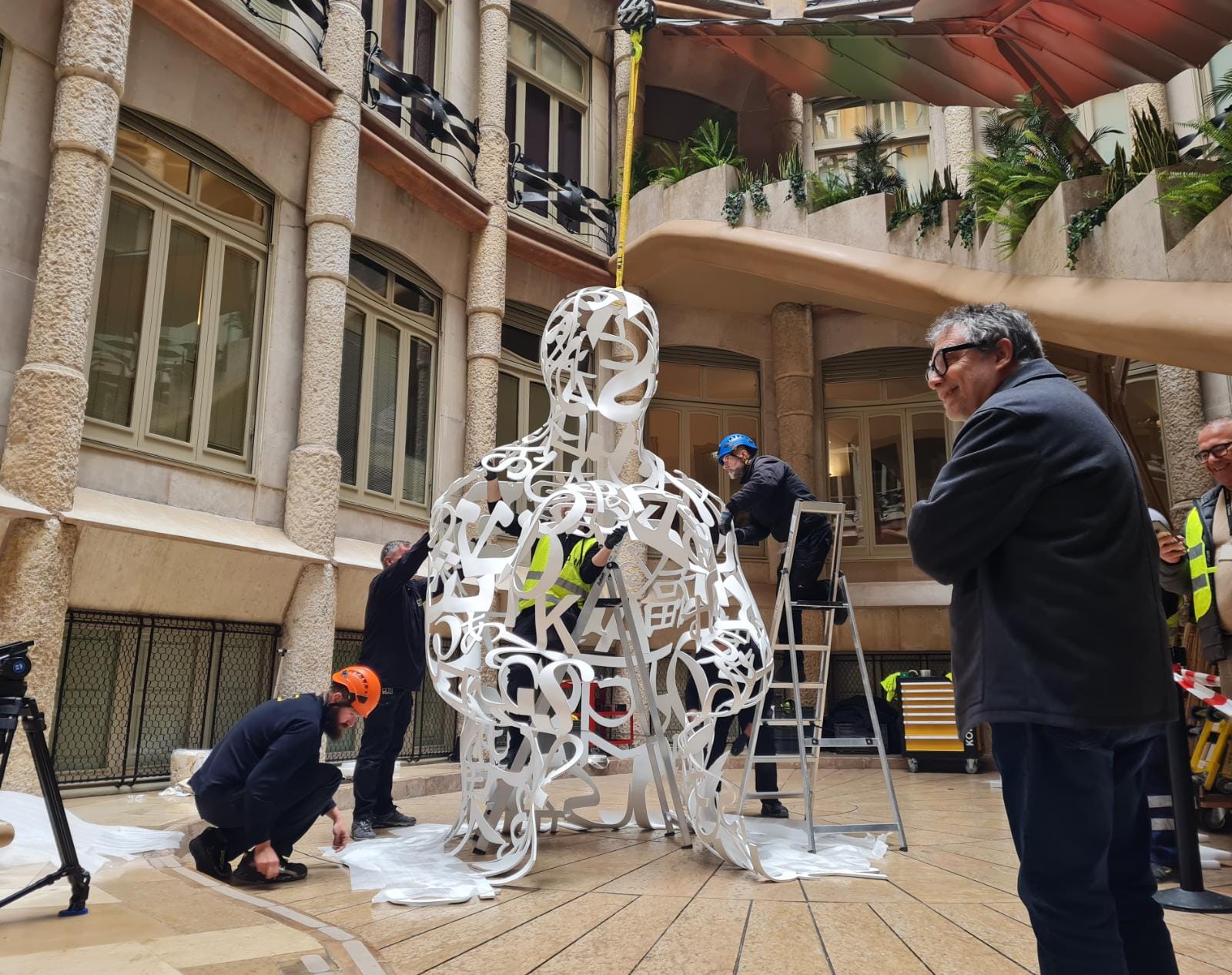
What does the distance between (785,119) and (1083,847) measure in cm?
1446

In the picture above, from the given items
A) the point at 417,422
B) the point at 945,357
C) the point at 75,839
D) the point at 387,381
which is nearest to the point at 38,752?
the point at 75,839

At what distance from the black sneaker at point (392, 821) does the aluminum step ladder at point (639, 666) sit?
155cm

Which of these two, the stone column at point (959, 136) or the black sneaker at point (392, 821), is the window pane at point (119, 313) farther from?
the stone column at point (959, 136)

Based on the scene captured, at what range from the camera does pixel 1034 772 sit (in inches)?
70.4

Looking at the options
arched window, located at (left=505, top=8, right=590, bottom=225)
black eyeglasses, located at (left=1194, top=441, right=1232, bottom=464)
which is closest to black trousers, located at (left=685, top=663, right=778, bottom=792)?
black eyeglasses, located at (left=1194, top=441, right=1232, bottom=464)

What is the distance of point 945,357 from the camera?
2174 mm

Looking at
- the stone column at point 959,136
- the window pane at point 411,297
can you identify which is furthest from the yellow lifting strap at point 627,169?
the stone column at point 959,136

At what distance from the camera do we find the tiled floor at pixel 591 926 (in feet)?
8.96

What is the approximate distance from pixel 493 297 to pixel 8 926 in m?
9.10

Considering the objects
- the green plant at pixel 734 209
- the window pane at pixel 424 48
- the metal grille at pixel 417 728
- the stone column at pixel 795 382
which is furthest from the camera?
the stone column at pixel 795 382

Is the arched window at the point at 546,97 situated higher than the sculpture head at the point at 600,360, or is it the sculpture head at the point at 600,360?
the arched window at the point at 546,97

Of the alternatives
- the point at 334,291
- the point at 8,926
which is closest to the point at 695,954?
the point at 8,926

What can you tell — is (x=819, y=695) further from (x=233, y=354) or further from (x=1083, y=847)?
(x=233, y=354)

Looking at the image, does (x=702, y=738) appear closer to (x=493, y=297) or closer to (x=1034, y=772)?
(x=1034, y=772)
